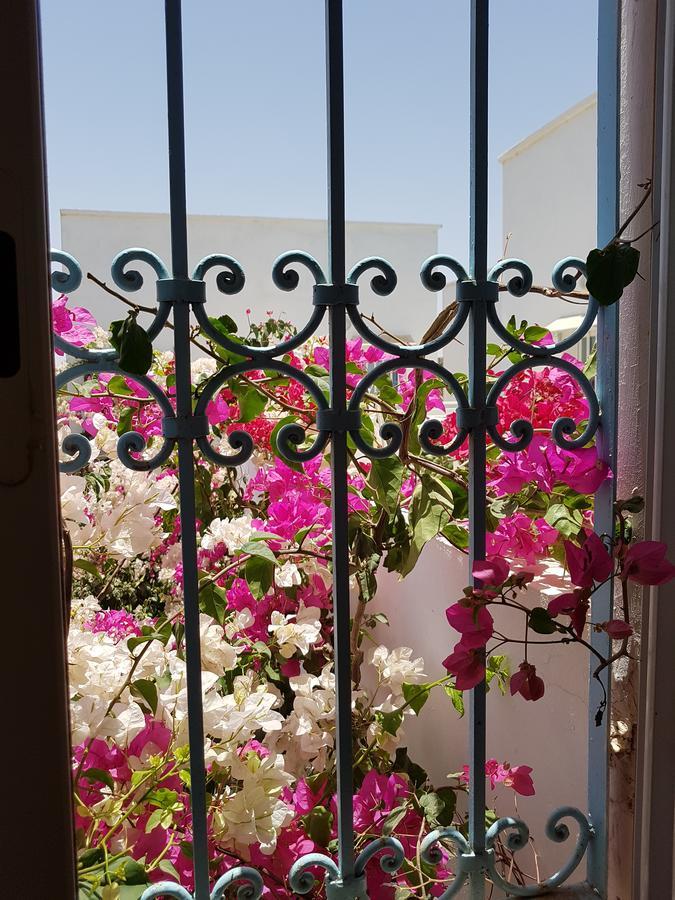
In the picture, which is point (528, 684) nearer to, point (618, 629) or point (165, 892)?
point (618, 629)

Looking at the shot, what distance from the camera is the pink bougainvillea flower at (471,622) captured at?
830 mm

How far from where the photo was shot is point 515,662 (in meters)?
1.35

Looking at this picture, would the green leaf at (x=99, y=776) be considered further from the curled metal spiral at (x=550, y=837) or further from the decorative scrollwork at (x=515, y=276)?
the decorative scrollwork at (x=515, y=276)

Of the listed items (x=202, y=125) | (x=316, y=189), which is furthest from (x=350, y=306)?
(x=202, y=125)

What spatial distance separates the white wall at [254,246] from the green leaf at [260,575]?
7.67m

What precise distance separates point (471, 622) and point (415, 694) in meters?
0.45

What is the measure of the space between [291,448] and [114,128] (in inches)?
29.9

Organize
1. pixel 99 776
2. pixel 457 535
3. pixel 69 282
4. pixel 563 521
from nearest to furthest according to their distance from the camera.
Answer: pixel 69 282, pixel 99 776, pixel 563 521, pixel 457 535

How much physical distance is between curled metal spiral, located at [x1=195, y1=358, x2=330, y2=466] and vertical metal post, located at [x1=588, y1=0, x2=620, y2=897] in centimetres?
36

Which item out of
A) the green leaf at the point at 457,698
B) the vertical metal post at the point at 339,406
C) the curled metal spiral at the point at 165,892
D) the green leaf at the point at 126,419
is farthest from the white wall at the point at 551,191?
the curled metal spiral at the point at 165,892

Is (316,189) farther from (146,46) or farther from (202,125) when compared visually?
(146,46)

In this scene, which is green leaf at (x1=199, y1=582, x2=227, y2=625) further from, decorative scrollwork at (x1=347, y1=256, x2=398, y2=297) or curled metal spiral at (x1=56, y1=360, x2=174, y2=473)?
decorative scrollwork at (x1=347, y1=256, x2=398, y2=297)

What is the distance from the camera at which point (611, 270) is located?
814 millimetres

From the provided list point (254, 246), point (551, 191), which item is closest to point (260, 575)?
point (254, 246)
